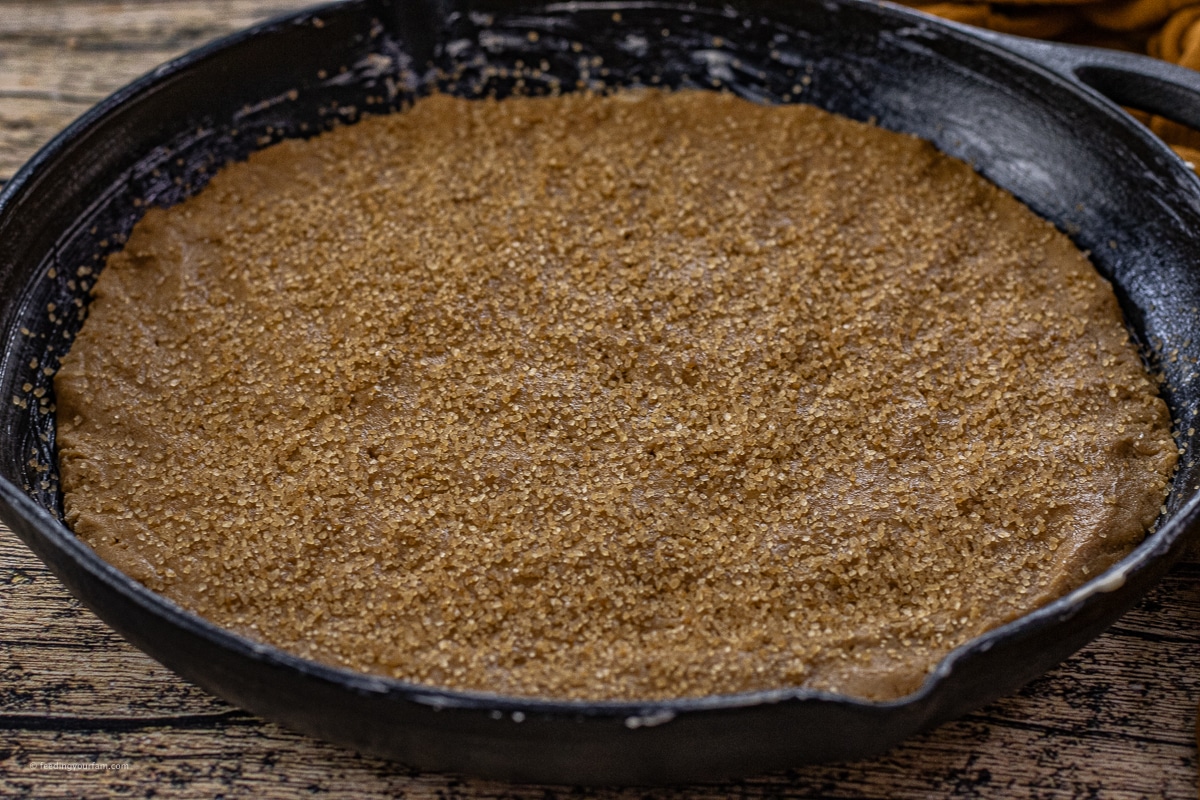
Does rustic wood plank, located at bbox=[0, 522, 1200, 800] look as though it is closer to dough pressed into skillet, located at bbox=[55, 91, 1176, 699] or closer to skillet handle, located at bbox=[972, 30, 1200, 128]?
dough pressed into skillet, located at bbox=[55, 91, 1176, 699]

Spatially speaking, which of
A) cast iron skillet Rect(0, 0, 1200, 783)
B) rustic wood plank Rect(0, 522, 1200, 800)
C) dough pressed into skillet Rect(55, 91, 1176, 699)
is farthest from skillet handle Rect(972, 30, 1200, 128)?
rustic wood plank Rect(0, 522, 1200, 800)

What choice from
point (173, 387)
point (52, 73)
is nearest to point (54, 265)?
point (173, 387)

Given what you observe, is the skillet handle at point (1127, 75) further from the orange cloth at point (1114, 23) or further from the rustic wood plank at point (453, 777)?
the rustic wood plank at point (453, 777)

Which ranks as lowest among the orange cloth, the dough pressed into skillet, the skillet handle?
the dough pressed into skillet

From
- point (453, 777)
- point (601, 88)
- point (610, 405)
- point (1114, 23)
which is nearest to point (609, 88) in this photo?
point (601, 88)

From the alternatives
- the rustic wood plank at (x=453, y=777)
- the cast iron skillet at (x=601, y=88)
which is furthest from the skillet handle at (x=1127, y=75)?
the rustic wood plank at (x=453, y=777)

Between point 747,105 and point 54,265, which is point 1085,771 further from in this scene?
point 54,265
